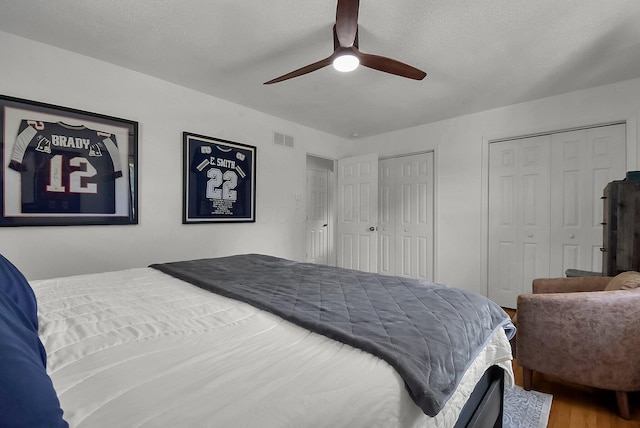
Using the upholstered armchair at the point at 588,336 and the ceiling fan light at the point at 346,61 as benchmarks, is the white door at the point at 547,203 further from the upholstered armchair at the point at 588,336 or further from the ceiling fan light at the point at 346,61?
the ceiling fan light at the point at 346,61

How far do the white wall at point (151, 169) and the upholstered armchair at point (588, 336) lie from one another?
9.03 feet

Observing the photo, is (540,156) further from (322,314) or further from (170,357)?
(170,357)

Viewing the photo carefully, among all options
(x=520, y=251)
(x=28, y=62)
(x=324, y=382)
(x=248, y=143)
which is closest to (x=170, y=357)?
(x=324, y=382)

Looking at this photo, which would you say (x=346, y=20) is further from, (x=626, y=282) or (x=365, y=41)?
(x=626, y=282)

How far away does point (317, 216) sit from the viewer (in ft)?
17.5

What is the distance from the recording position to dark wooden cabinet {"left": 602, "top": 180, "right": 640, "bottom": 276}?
2.00 m

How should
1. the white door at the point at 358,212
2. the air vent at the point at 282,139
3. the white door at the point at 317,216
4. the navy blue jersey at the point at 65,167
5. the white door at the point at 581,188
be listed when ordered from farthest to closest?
the white door at the point at 317,216 → the white door at the point at 358,212 → the air vent at the point at 282,139 → the white door at the point at 581,188 → the navy blue jersey at the point at 65,167

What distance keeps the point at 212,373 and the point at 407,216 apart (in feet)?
12.9

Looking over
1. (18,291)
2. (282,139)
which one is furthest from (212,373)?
(282,139)

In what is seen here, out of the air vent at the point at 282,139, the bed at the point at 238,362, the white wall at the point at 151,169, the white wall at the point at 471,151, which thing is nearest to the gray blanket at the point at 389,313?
the bed at the point at 238,362

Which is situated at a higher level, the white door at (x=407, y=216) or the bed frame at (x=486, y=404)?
the white door at (x=407, y=216)

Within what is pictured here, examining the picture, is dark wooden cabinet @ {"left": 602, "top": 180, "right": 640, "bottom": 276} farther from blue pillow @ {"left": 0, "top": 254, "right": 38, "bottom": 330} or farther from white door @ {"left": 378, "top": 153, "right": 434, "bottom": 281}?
blue pillow @ {"left": 0, "top": 254, "right": 38, "bottom": 330}

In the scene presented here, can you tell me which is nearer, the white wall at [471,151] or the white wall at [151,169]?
the white wall at [151,169]

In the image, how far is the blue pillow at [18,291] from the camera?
914 mm
